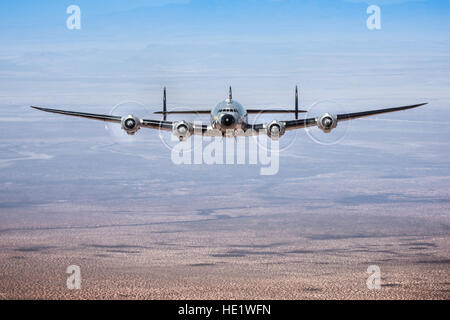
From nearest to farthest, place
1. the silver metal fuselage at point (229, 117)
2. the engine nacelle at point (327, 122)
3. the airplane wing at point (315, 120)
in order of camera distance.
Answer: the silver metal fuselage at point (229, 117), the engine nacelle at point (327, 122), the airplane wing at point (315, 120)

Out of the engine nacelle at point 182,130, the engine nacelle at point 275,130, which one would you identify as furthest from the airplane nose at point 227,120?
the engine nacelle at point 275,130

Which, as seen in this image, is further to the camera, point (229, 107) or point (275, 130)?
point (229, 107)

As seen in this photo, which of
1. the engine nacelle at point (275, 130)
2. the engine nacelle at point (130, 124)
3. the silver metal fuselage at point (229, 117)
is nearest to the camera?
the silver metal fuselage at point (229, 117)

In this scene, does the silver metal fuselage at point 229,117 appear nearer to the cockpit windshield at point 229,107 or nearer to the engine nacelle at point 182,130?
the cockpit windshield at point 229,107

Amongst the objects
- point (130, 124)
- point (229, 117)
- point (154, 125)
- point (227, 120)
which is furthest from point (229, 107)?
point (130, 124)

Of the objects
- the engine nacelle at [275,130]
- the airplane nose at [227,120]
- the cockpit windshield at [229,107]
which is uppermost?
the cockpit windshield at [229,107]

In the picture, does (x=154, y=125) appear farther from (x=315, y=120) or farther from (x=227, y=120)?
(x=315, y=120)
